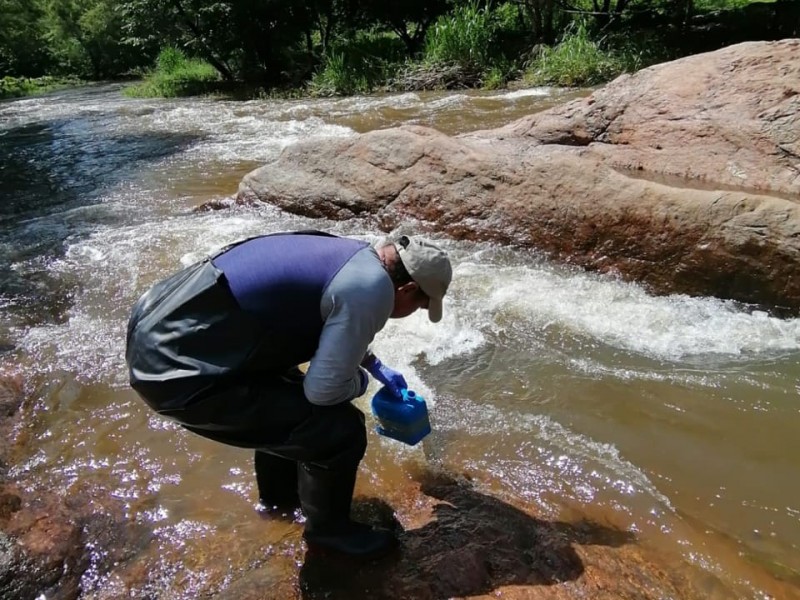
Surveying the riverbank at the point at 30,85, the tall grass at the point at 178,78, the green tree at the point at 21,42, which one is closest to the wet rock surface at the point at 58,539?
the tall grass at the point at 178,78

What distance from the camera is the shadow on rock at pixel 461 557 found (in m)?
2.10

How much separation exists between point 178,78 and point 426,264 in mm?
21424

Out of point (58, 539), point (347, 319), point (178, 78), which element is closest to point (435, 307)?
point (347, 319)

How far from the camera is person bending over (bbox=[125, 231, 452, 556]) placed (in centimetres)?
183

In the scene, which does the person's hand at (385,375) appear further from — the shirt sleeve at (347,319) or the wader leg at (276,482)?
the wader leg at (276,482)

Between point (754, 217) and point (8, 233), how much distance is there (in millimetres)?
6728

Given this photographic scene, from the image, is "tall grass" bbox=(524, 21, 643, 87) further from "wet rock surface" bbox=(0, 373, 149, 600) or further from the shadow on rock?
"wet rock surface" bbox=(0, 373, 149, 600)

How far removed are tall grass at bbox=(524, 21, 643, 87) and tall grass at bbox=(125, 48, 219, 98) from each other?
34.5 feet

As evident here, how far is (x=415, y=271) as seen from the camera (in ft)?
6.21

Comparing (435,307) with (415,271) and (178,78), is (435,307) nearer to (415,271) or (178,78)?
(415,271)

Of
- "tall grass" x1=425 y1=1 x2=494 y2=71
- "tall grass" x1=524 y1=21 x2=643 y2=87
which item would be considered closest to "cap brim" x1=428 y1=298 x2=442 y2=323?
"tall grass" x1=524 y1=21 x2=643 y2=87

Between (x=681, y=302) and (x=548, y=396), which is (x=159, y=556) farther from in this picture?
(x=681, y=302)

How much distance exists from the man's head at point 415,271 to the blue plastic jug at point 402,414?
0.42m

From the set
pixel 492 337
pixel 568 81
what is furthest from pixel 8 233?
pixel 568 81
